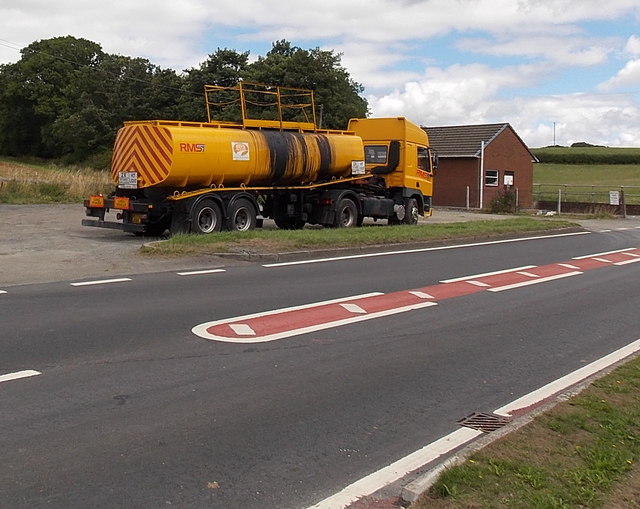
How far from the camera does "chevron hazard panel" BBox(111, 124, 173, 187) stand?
16812 millimetres

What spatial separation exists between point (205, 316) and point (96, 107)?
66.3 metres

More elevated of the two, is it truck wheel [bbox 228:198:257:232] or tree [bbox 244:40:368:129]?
tree [bbox 244:40:368:129]

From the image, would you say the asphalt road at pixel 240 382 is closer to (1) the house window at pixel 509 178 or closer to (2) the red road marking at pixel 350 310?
(2) the red road marking at pixel 350 310

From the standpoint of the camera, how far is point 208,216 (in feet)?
58.5

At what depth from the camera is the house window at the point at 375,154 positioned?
78.5ft

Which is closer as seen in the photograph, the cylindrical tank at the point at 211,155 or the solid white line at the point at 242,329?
the solid white line at the point at 242,329

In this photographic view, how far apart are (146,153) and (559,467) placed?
561 inches

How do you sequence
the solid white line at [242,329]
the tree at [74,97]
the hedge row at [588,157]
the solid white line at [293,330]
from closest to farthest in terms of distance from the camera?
the solid white line at [293,330]
the solid white line at [242,329]
the tree at [74,97]
the hedge row at [588,157]

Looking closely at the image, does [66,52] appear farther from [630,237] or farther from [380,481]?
[380,481]

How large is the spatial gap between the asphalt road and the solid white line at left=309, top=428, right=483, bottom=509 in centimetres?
9

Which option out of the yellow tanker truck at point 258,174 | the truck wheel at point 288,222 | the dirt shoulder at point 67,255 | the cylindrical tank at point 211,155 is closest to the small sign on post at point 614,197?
the yellow tanker truck at point 258,174

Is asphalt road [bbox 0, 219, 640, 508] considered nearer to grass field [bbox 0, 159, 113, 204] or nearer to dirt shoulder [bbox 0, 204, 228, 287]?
dirt shoulder [bbox 0, 204, 228, 287]

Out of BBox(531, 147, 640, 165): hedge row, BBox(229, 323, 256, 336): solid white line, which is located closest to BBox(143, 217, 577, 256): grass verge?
BBox(229, 323, 256, 336): solid white line

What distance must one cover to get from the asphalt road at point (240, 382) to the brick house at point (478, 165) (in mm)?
31452
